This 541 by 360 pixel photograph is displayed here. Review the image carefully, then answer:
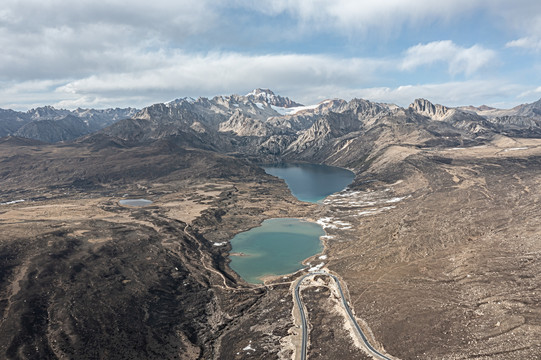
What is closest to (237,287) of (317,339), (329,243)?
(317,339)

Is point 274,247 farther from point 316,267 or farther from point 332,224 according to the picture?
point 332,224

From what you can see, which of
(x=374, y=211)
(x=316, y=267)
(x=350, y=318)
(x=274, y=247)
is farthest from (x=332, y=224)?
(x=350, y=318)

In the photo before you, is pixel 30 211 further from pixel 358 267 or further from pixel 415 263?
pixel 415 263

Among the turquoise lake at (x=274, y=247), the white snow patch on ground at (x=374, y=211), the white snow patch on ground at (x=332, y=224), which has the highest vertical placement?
the white snow patch on ground at (x=374, y=211)

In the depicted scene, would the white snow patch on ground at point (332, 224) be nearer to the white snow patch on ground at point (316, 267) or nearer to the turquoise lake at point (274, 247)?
the turquoise lake at point (274, 247)

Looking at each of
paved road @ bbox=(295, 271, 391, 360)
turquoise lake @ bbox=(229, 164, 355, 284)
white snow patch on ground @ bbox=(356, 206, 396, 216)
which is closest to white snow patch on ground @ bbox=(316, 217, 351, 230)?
turquoise lake @ bbox=(229, 164, 355, 284)

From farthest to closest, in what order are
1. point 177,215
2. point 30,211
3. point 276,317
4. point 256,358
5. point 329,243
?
1. point 177,215
2. point 30,211
3. point 329,243
4. point 276,317
5. point 256,358

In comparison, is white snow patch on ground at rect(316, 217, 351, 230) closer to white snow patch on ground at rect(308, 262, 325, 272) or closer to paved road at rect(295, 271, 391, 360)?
white snow patch on ground at rect(308, 262, 325, 272)

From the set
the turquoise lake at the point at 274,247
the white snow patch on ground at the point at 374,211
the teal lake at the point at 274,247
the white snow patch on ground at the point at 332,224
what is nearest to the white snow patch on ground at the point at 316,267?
the turquoise lake at the point at 274,247
